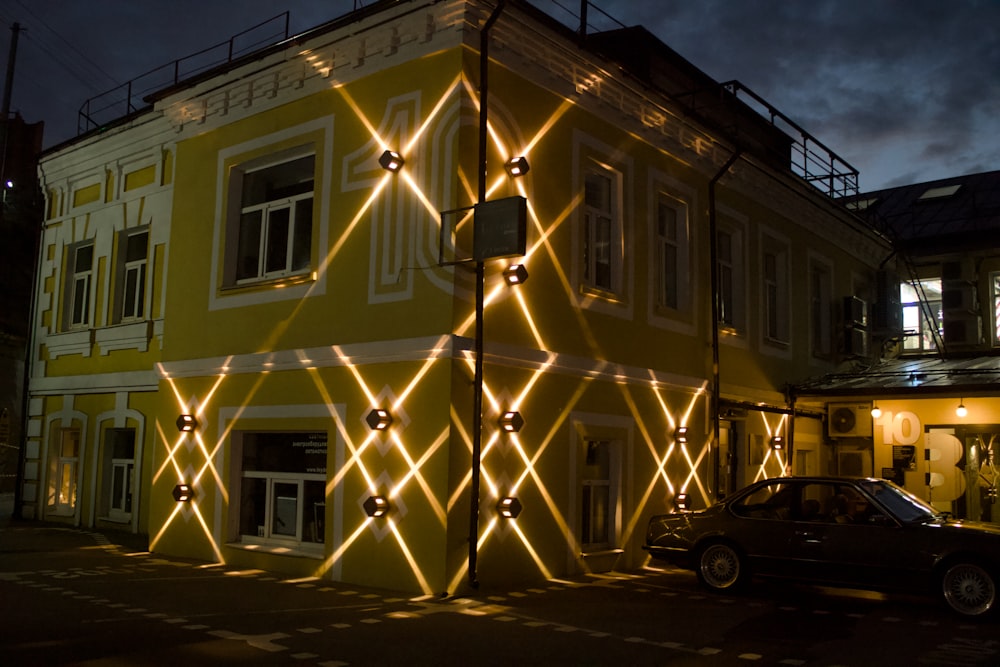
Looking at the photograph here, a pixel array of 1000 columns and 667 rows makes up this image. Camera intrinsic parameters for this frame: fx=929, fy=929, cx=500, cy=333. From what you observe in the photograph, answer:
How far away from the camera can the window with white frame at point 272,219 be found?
13.4 m

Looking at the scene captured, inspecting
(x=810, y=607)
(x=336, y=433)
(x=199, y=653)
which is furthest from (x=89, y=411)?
(x=810, y=607)

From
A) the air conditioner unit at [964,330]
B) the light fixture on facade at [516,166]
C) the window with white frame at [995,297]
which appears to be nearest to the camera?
the light fixture on facade at [516,166]

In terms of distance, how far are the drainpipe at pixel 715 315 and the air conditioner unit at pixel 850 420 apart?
417 cm

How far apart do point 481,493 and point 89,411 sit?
10.5 metres

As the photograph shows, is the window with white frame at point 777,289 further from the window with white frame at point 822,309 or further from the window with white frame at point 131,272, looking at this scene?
the window with white frame at point 131,272

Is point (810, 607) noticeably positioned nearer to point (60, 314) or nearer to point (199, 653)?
point (199, 653)

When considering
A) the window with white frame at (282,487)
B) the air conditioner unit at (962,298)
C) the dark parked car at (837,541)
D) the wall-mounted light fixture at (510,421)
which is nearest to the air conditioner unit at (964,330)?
the air conditioner unit at (962,298)

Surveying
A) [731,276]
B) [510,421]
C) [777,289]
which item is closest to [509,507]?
[510,421]

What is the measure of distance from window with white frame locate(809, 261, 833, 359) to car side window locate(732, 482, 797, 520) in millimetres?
8953

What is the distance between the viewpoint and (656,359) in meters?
Answer: 14.7

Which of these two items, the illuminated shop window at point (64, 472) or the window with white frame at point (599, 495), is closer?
the window with white frame at point (599, 495)

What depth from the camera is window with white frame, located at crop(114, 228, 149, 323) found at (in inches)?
693

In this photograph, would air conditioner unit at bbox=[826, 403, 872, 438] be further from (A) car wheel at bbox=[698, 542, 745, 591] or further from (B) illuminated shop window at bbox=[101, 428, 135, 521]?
(B) illuminated shop window at bbox=[101, 428, 135, 521]

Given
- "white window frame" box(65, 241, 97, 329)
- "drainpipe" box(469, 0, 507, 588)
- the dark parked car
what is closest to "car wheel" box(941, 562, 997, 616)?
the dark parked car
